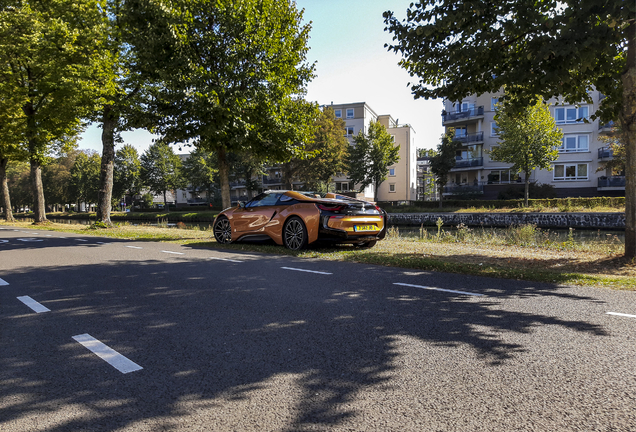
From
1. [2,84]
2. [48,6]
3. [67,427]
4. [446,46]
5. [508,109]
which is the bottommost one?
[67,427]

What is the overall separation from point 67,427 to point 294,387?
4.36 ft

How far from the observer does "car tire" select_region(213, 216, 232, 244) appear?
12383 millimetres

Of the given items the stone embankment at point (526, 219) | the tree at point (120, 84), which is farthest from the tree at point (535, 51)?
the stone embankment at point (526, 219)

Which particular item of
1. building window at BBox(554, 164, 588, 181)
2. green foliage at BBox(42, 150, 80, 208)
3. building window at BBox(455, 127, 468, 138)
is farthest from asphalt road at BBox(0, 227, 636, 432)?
green foliage at BBox(42, 150, 80, 208)

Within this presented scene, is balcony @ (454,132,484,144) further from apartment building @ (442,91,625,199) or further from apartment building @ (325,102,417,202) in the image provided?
apartment building @ (325,102,417,202)

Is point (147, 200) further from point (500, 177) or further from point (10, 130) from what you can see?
point (500, 177)

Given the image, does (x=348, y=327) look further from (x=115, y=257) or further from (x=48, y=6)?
(x=48, y=6)

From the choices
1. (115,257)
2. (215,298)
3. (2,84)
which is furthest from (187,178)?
(215,298)

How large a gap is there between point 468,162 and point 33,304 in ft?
168

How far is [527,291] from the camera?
5.80m

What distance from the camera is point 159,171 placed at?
67.1m

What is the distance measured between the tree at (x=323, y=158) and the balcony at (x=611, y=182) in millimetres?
27854

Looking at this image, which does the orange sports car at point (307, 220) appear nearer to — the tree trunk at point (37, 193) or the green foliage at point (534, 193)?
the tree trunk at point (37, 193)

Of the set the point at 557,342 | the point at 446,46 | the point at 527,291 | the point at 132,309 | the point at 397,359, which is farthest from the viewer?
the point at 446,46
